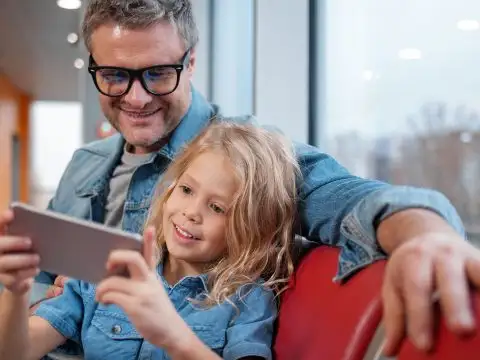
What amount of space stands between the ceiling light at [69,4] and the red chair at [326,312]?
14.2 feet

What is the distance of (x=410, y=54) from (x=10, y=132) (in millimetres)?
10961

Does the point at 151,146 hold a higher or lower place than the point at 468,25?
lower

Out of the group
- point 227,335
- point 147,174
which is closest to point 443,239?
point 227,335

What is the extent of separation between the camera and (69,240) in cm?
93

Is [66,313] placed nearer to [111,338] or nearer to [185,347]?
→ [111,338]

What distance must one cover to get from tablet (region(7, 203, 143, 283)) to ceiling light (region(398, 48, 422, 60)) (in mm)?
1140

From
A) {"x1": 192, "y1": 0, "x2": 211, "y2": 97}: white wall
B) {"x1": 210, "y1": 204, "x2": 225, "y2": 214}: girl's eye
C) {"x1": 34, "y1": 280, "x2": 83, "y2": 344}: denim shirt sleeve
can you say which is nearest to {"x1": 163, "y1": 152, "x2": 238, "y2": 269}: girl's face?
{"x1": 210, "y1": 204, "x2": 225, "y2": 214}: girl's eye

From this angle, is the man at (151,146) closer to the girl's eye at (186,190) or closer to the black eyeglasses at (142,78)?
the black eyeglasses at (142,78)

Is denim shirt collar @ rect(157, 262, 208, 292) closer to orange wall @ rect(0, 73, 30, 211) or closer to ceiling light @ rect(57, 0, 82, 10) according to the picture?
ceiling light @ rect(57, 0, 82, 10)

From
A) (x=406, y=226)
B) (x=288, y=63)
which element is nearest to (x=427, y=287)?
(x=406, y=226)

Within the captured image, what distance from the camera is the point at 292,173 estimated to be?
1.36m

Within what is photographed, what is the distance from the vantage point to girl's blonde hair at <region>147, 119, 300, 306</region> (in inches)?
50.2

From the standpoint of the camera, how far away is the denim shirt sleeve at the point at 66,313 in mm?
1336

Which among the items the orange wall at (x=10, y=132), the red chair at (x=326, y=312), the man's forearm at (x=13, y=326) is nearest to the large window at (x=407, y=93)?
the red chair at (x=326, y=312)
